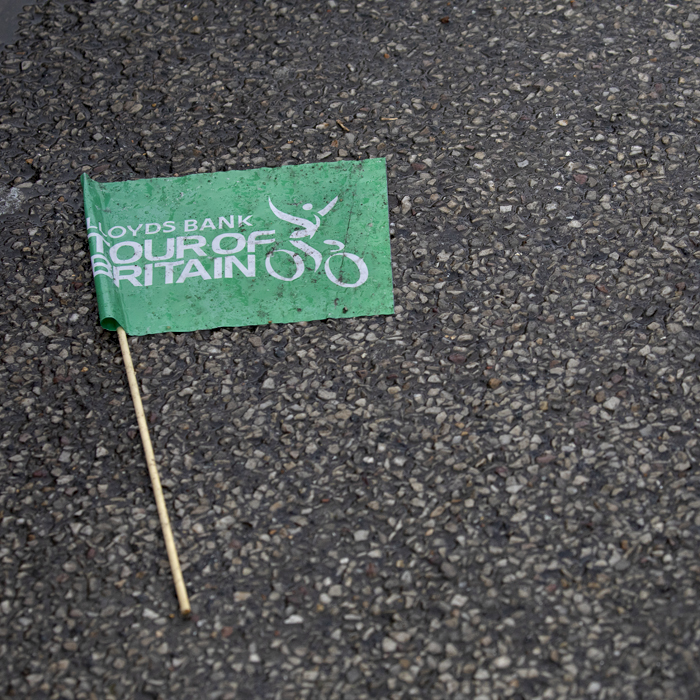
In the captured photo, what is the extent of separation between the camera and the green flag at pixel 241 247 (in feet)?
9.92

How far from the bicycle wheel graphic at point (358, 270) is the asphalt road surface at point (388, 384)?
0.19 metres

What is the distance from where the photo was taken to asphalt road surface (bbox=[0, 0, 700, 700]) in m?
2.24

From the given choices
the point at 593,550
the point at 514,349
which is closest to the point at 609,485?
the point at 593,550

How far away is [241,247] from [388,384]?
94 centimetres

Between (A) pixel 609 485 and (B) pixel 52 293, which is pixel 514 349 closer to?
(A) pixel 609 485

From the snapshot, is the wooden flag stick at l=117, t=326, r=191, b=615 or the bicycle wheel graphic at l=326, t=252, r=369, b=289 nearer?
the wooden flag stick at l=117, t=326, r=191, b=615

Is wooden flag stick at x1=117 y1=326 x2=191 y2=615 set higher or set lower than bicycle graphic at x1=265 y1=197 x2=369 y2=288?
lower

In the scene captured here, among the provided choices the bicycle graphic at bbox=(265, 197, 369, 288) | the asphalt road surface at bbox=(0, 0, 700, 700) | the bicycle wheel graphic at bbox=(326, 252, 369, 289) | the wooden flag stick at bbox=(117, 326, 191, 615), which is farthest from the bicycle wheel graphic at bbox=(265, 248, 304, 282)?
the wooden flag stick at bbox=(117, 326, 191, 615)

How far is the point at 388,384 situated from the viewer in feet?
9.12

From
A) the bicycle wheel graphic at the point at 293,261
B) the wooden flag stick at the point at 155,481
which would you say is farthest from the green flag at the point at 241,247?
the wooden flag stick at the point at 155,481

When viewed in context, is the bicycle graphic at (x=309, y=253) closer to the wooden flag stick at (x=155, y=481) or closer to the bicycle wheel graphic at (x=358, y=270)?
the bicycle wheel graphic at (x=358, y=270)

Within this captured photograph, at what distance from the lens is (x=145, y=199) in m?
3.34

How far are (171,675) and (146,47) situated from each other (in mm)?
3174

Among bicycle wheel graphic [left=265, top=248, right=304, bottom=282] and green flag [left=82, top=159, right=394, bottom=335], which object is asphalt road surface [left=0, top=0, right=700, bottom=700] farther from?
bicycle wheel graphic [left=265, top=248, right=304, bottom=282]
